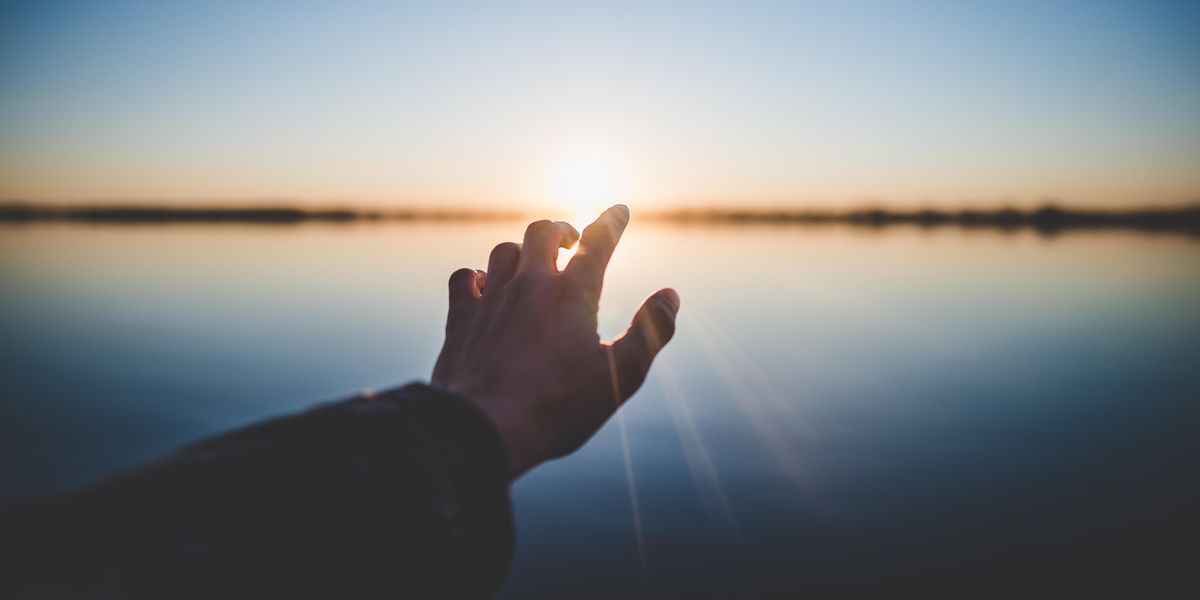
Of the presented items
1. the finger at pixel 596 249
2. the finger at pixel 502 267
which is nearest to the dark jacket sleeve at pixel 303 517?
the finger at pixel 596 249

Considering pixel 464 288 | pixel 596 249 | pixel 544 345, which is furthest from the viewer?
pixel 464 288

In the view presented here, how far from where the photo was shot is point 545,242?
1695 millimetres

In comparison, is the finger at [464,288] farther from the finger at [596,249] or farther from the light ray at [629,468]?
the light ray at [629,468]

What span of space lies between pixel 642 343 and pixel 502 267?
48 cm

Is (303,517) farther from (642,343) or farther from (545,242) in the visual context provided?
(545,242)

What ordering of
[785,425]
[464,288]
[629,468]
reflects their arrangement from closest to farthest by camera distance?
[464,288] → [629,468] → [785,425]

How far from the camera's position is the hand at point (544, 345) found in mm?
1159

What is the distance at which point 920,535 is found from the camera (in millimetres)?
4082

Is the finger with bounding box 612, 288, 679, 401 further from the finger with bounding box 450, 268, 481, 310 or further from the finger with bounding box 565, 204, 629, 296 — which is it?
the finger with bounding box 450, 268, 481, 310

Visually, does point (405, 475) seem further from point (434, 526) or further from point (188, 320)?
point (188, 320)

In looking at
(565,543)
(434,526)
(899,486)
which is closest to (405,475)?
(434,526)

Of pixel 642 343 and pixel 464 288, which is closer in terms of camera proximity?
pixel 642 343

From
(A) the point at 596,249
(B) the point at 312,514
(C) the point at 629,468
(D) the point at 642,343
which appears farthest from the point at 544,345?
(C) the point at 629,468

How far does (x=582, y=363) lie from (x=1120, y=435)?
282 inches
